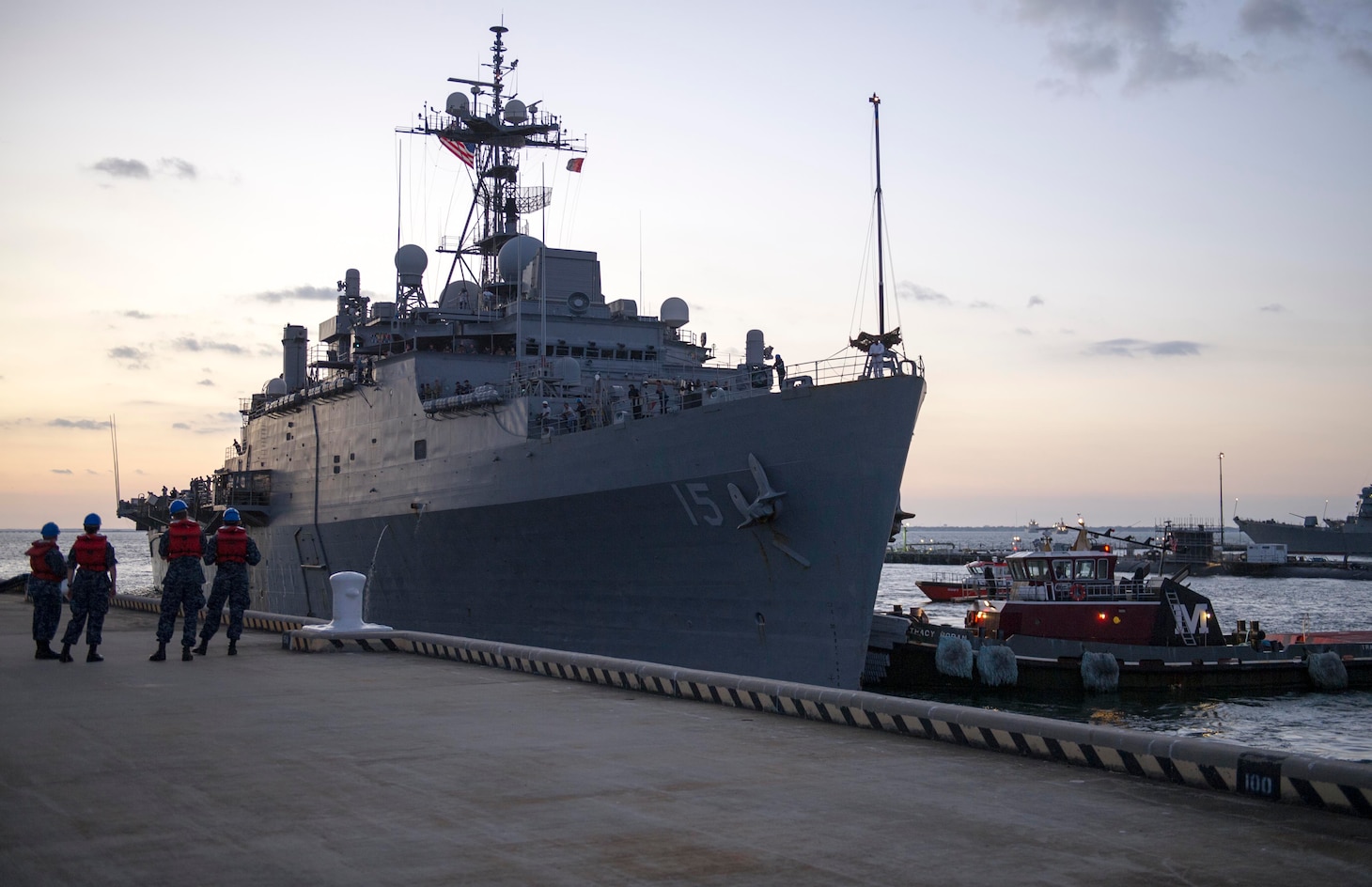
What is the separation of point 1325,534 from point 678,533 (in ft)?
356

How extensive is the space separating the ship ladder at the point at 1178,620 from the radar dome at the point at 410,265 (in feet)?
65.9

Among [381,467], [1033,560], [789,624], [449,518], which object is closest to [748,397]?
[789,624]

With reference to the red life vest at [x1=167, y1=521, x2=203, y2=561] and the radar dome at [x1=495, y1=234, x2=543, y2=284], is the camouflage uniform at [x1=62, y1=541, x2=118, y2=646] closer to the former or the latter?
the red life vest at [x1=167, y1=521, x2=203, y2=561]

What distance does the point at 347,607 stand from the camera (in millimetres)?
14789

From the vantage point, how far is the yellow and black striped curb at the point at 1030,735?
20.7 ft

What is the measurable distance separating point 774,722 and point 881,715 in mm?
890

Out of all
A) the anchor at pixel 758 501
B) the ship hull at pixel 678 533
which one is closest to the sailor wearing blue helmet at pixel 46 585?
the ship hull at pixel 678 533

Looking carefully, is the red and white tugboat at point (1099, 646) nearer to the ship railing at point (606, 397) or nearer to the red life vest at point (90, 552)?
the ship railing at point (606, 397)

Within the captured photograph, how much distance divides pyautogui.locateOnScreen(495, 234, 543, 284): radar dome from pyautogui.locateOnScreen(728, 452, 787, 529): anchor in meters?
11.1

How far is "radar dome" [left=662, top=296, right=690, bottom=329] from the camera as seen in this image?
1071 inches

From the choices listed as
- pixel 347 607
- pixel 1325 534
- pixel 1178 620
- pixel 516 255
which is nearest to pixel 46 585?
pixel 347 607

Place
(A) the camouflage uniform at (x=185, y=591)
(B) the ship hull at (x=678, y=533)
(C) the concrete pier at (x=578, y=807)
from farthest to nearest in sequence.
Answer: (B) the ship hull at (x=678, y=533) → (A) the camouflage uniform at (x=185, y=591) → (C) the concrete pier at (x=578, y=807)

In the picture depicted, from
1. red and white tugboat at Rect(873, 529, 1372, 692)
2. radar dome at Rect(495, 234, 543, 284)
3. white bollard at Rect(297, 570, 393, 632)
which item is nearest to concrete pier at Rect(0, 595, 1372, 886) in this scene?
white bollard at Rect(297, 570, 393, 632)

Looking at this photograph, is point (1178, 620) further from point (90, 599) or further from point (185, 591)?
point (90, 599)
